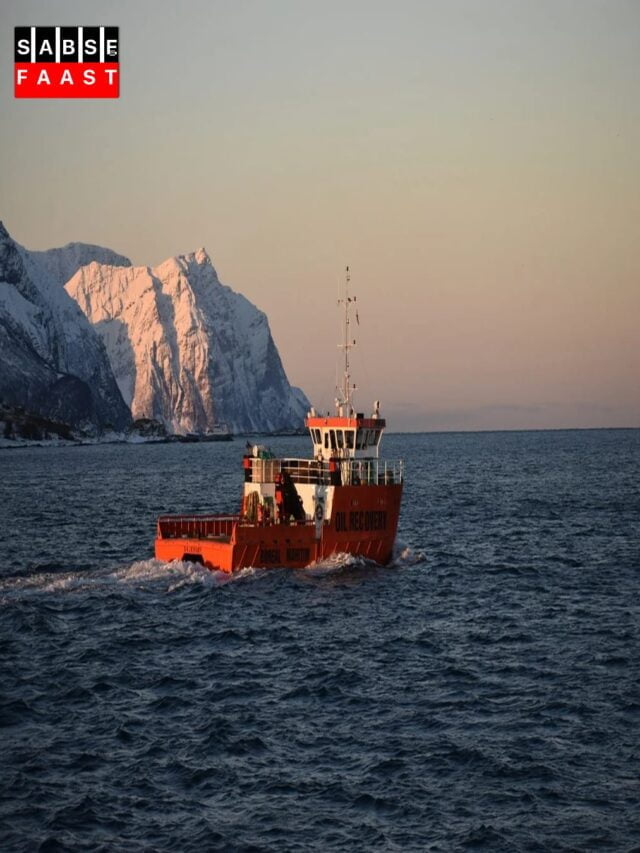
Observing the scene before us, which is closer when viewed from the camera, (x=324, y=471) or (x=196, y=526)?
(x=324, y=471)

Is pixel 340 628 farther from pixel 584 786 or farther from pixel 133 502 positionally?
pixel 133 502

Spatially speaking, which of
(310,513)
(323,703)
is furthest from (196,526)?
(323,703)

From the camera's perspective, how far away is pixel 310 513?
52625 mm

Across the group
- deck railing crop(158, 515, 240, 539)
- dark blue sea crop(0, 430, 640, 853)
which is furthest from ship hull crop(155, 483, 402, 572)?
dark blue sea crop(0, 430, 640, 853)

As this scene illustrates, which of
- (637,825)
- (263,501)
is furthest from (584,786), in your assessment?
(263,501)

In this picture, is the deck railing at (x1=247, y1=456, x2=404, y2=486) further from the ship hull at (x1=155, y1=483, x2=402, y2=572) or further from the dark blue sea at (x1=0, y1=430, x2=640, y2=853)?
the dark blue sea at (x1=0, y1=430, x2=640, y2=853)

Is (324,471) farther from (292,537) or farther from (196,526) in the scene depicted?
(196,526)

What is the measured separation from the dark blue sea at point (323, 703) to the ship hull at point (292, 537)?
829 millimetres

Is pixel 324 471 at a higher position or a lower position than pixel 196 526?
higher

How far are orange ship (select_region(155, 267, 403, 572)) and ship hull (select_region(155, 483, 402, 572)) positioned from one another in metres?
0.04

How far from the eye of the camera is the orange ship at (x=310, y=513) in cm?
4997

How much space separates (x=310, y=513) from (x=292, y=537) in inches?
97.7

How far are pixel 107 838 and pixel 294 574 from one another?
26.4 m

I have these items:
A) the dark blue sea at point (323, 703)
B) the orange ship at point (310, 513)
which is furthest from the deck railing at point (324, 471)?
the dark blue sea at point (323, 703)
